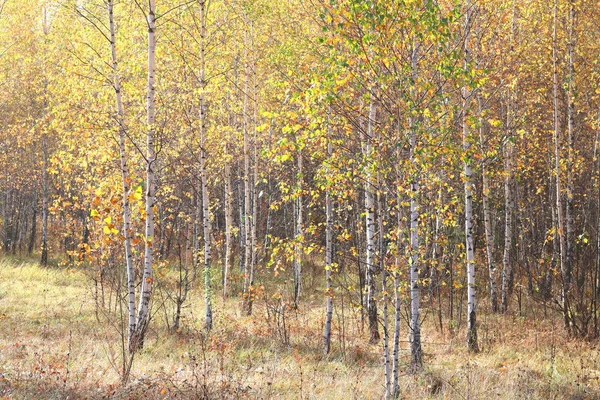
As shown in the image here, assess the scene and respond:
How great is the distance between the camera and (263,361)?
10.3 m

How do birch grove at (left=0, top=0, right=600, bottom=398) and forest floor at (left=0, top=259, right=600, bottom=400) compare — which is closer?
birch grove at (left=0, top=0, right=600, bottom=398)

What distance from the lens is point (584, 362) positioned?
10359mm

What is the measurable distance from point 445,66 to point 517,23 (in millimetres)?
9543

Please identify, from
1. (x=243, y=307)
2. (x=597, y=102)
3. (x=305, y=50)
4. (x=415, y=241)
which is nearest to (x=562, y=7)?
(x=597, y=102)

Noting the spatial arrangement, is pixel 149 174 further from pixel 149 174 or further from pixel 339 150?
pixel 339 150

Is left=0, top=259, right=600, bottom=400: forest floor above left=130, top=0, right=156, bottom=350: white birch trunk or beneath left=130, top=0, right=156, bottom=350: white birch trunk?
beneath

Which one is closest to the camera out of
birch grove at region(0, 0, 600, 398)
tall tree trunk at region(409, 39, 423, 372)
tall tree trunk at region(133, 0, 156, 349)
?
tall tree trunk at region(409, 39, 423, 372)

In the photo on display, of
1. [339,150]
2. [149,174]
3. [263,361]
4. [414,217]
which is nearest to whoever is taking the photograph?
[414,217]

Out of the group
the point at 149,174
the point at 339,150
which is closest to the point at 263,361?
the point at 149,174

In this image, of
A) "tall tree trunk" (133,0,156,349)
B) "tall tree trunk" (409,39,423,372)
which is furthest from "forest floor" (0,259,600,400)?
"tall tree trunk" (409,39,423,372)

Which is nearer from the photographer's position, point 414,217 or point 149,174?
point 414,217

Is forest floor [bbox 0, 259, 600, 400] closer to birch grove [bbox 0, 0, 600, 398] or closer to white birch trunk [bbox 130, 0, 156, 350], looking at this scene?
birch grove [bbox 0, 0, 600, 398]

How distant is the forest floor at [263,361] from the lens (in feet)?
25.0

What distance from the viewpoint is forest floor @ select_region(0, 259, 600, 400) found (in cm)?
763
